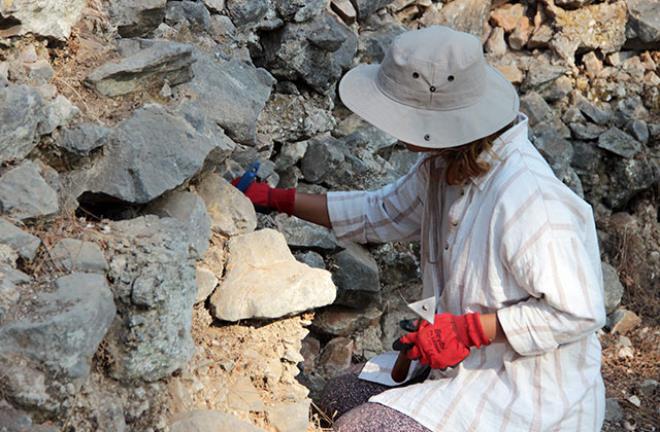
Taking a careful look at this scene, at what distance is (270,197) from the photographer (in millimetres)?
3588

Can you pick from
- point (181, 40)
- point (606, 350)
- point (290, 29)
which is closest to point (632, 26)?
point (606, 350)

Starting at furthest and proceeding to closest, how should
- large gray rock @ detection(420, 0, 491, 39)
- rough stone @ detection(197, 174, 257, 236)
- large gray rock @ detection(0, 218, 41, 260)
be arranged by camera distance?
large gray rock @ detection(420, 0, 491, 39) < rough stone @ detection(197, 174, 257, 236) < large gray rock @ detection(0, 218, 41, 260)

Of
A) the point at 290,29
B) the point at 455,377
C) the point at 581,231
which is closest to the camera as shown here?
the point at 581,231

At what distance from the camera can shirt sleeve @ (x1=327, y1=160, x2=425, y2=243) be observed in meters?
3.46

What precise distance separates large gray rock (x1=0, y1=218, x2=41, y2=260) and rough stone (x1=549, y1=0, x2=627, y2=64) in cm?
525

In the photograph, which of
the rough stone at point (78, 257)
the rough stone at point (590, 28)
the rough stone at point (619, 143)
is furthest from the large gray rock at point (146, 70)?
the rough stone at point (619, 143)

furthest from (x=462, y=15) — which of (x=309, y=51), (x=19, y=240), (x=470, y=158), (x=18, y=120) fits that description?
(x=19, y=240)

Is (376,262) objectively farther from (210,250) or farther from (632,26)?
(632,26)

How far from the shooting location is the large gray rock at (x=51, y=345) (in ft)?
7.00

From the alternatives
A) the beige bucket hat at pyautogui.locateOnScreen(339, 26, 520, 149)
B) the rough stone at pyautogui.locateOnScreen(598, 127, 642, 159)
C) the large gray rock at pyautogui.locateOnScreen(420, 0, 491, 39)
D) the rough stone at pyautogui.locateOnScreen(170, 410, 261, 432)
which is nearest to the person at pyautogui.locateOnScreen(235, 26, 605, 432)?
the beige bucket hat at pyautogui.locateOnScreen(339, 26, 520, 149)

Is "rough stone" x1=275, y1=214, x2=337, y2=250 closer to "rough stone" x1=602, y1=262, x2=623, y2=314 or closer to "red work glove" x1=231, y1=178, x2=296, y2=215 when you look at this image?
"red work glove" x1=231, y1=178, x2=296, y2=215

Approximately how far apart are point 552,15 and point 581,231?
4420 mm

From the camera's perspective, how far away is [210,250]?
322cm

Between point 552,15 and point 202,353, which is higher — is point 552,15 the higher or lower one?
the lower one
